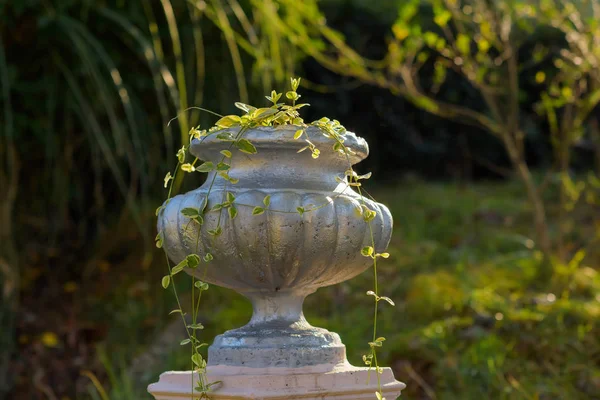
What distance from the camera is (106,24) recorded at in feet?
14.1

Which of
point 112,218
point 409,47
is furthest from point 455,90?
point 112,218

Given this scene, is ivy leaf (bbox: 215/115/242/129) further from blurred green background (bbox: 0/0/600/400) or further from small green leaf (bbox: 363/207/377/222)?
blurred green background (bbox: 0/0/600/400)

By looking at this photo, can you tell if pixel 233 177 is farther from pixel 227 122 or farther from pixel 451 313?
pixel 451 313

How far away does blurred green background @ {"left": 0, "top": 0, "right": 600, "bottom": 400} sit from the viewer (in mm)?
3611

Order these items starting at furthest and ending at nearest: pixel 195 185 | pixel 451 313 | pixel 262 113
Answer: pixel 195 185 → pixel 451 313 → pixel 262 113

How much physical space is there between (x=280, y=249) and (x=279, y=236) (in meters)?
0.03

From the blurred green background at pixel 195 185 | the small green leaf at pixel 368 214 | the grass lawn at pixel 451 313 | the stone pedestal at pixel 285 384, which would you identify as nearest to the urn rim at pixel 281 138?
the small green leaf at pixel 368 214

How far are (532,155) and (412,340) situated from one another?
10.7ft

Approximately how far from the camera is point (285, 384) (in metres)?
1.66

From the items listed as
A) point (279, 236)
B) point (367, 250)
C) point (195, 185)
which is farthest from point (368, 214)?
point (195, 185)

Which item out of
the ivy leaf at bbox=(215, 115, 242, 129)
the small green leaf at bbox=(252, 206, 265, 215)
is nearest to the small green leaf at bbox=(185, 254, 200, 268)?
the small green leaf at bbox=(252, 206, 265, 215)

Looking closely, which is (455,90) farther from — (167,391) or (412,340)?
(167,391)

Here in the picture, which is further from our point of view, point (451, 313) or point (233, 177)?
point (451, 313)

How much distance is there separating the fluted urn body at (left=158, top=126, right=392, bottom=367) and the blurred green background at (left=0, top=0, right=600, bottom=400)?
59.0 inches
